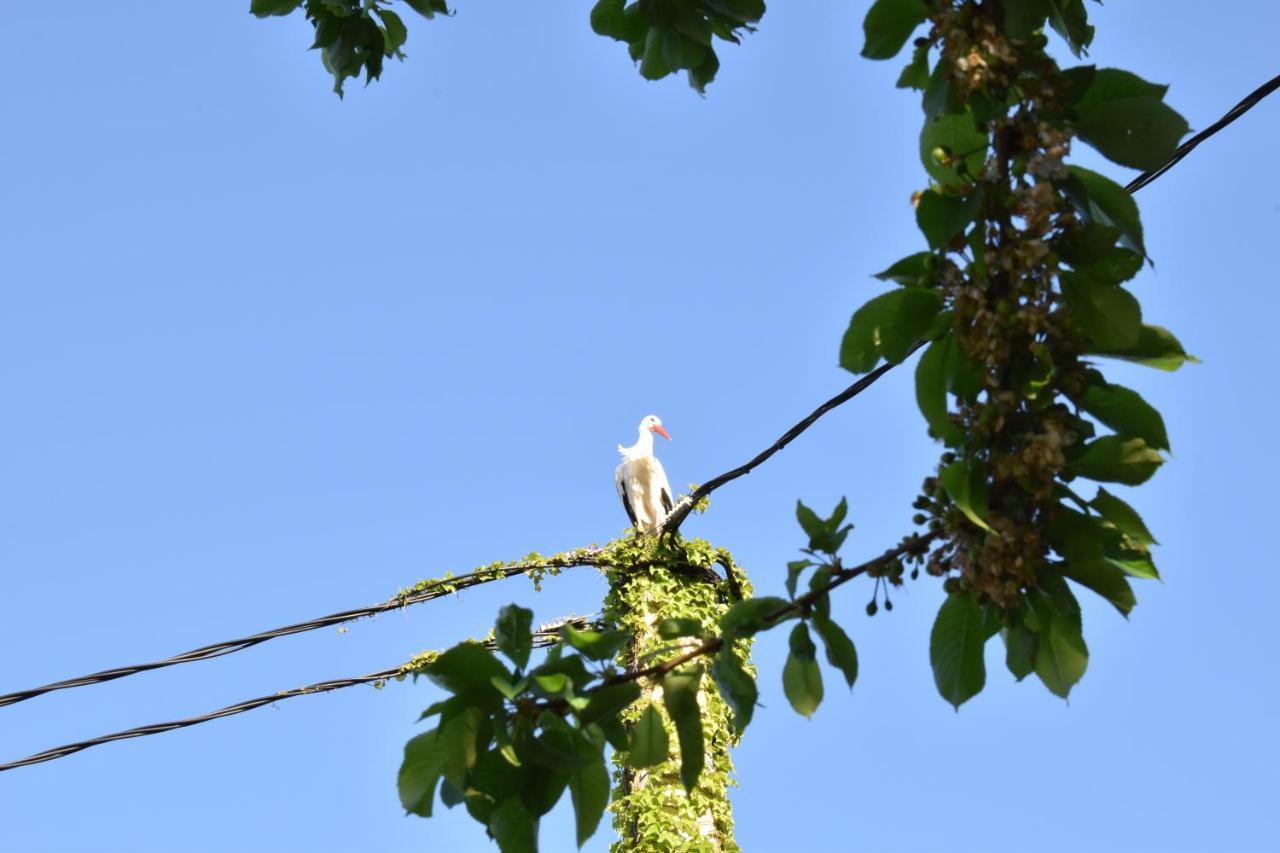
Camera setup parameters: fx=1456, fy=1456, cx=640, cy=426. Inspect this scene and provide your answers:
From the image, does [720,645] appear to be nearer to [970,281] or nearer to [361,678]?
[970,281]

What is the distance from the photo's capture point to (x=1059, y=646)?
6.54 feet

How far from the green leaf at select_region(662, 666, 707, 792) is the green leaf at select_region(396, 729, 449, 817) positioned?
1.09 feet

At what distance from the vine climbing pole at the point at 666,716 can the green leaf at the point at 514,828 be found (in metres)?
3.61

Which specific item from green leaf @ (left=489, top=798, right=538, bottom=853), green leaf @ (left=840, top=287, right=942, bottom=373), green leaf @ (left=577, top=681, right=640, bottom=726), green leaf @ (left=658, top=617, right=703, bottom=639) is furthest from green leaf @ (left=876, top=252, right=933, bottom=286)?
green leaf @ (left=489, top=798, right=538, bottom=853)

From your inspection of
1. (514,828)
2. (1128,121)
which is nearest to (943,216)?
(1128,121)

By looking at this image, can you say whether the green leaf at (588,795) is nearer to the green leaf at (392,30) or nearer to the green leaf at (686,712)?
the green leaf at (686,712)

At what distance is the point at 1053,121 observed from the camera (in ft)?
6.37

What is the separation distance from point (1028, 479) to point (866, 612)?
0.31 m

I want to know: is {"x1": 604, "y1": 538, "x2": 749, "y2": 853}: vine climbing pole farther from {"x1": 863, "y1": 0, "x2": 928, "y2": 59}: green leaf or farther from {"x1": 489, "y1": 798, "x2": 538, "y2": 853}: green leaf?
{"x1": 863, "y1": 0, "x2": 928, "y2": 59}: green leaf

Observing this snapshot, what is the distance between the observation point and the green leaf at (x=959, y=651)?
201 centimetres

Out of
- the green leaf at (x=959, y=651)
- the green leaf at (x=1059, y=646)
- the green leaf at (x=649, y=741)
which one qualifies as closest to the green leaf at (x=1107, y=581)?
the green leaf at (x=1059, y=646)

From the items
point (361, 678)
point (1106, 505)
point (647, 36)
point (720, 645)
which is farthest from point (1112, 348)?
point (361, 678)

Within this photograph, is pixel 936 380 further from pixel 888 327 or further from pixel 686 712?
pixel 686 712

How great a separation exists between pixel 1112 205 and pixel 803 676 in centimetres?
77
